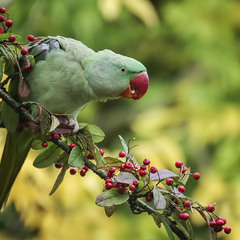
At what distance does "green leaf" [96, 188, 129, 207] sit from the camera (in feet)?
3.67

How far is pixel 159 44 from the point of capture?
441cm

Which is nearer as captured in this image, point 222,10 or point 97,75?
point 97,75

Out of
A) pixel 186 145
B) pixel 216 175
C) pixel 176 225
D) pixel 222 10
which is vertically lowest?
pixel 186 145

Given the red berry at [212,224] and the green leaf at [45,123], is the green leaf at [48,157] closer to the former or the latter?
the green leaf at [45,123]

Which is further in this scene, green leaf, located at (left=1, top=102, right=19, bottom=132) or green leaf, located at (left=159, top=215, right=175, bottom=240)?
green leaf, located at (left=1, top=102, right=19, bottom=132)

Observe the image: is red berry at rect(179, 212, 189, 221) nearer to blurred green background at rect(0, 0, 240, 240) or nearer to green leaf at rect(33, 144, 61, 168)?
green leaf at rect(33, 144, 61, 168)

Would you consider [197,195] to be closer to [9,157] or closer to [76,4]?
[76,4]

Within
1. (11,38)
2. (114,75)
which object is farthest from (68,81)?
(11,38)

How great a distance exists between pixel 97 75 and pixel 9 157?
370 mm

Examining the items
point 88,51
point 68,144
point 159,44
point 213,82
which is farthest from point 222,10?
point 68,144

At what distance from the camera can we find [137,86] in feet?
4.93

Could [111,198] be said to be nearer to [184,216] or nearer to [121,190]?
[121,190]

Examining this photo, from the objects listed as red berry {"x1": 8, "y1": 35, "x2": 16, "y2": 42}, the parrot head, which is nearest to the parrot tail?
the parrot head

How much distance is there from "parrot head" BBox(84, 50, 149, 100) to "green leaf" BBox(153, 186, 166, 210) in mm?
440
